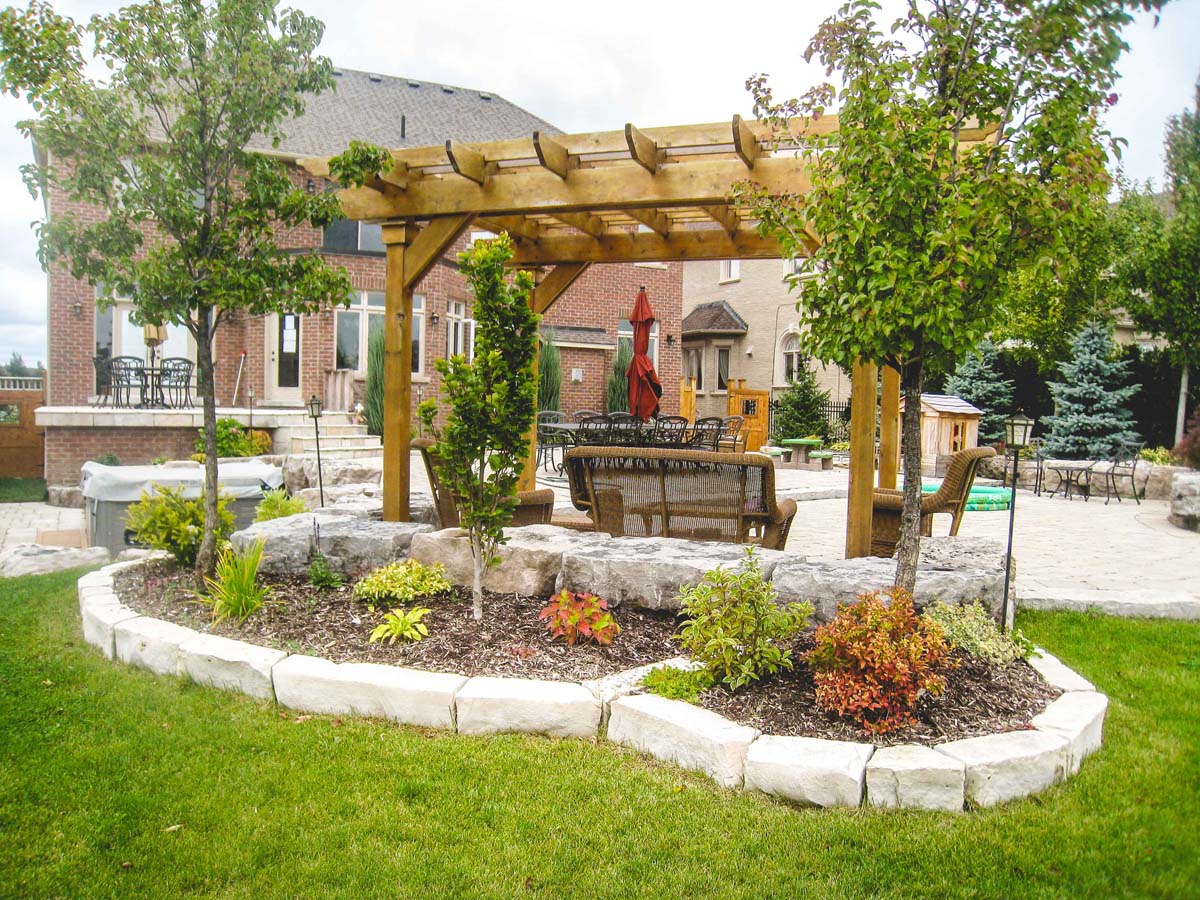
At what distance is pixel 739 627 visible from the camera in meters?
3.65

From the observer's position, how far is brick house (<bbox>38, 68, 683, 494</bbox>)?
1717 centimetres

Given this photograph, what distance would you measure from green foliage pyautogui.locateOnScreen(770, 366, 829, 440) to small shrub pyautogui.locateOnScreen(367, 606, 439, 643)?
17158mm

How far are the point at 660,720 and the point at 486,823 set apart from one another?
0.78 m

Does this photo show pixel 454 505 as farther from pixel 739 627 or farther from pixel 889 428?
pixel 889 428

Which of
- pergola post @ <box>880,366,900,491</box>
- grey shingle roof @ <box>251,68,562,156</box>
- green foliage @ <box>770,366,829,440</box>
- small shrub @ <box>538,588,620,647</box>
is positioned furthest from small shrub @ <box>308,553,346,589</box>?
green foliage @ <box>770,366,829,440</box>

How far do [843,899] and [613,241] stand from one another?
263 inches

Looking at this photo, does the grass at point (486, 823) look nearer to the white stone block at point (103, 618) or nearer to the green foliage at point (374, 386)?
the white stone block at point (103, 618)

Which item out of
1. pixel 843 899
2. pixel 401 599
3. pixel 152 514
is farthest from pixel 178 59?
pixel 843 899

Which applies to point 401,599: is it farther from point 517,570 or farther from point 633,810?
point 633,810

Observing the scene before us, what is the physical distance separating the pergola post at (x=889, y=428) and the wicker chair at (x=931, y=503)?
1.66 feet

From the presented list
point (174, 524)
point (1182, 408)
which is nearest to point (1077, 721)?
point (174, 524)

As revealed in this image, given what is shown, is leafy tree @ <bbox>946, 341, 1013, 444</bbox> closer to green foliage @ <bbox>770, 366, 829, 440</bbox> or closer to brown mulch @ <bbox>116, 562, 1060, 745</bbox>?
green foliage @ <bbox>770, 366, 829, 440</bbox>

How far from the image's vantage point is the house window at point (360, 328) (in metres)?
18.8

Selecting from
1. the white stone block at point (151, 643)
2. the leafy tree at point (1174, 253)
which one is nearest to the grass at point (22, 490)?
the white stone block at point (151, 643)
